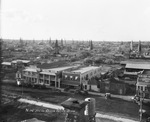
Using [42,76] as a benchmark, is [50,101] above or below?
below

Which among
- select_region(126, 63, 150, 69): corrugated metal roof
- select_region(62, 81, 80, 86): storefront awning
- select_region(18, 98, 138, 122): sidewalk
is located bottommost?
select_region(18, 98, 138, 122): sidewalk

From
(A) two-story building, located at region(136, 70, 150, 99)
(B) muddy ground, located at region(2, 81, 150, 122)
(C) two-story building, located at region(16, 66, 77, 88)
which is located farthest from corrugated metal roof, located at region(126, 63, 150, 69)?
(C) two-story building, located at region(16, 66, 77, 88)

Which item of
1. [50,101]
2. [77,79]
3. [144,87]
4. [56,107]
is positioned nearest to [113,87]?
[144,87]

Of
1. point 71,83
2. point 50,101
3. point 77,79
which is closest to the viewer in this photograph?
point 50,101

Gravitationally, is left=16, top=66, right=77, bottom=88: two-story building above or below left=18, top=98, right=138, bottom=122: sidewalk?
above

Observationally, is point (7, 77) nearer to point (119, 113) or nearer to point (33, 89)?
point (33, 89)

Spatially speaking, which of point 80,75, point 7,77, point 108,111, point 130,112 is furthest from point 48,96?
point 7,77

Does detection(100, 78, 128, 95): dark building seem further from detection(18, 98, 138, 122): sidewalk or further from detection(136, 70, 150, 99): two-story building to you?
detection(18, 98, 138, 122): sidewalk

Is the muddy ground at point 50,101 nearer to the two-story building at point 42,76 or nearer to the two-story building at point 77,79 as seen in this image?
the two-story building at point 42,76

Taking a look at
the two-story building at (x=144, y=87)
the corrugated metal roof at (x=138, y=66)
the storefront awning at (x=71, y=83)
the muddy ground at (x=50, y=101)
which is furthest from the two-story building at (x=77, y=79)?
the corrugated metal roof at (x=138, y=66)

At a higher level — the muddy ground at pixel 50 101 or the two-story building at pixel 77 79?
the two-story building at pixel 77 79

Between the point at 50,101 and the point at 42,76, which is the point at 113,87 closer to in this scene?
the point at 50,101

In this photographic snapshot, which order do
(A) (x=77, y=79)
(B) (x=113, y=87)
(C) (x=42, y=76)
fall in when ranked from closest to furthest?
(B) (x=113, y=87) → (A) (x=77, y=79) → (C) (x=42, y=76)
